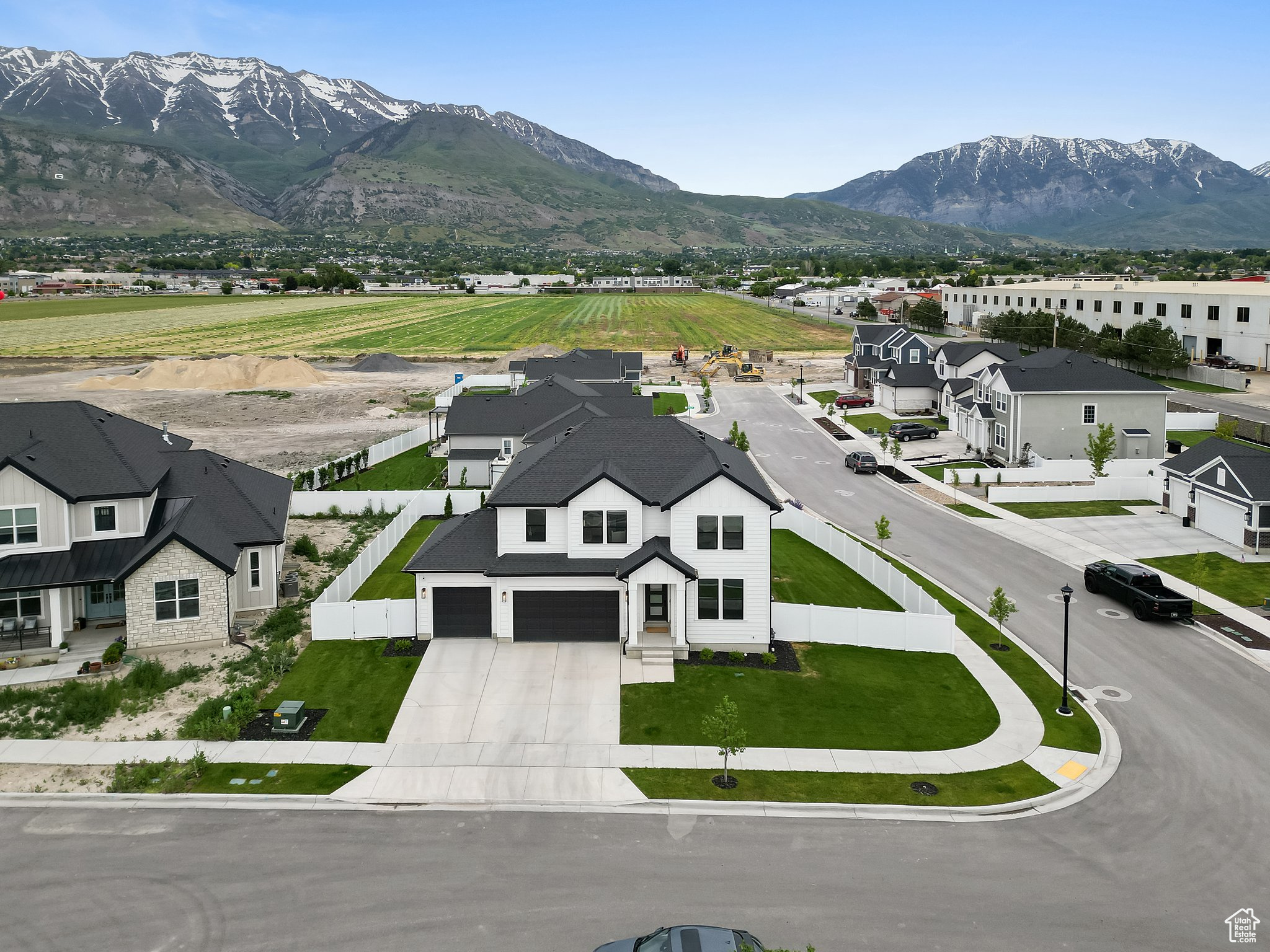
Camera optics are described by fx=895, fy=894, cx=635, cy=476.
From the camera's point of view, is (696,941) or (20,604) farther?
(20,604)

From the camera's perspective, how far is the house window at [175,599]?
3139 cm

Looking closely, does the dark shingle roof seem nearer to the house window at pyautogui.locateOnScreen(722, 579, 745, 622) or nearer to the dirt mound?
the house window at pyautogui.locateOnScreen(722, 579, 745, 622)

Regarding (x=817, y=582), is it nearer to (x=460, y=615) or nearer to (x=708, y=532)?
(x=708, y=532)

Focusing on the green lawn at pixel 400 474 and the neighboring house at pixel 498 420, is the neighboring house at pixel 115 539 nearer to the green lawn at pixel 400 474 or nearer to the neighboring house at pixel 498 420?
the neighboring house at pixel 498 420

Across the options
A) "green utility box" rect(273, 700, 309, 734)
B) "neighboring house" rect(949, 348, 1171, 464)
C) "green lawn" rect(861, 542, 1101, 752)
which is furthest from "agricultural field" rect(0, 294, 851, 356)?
"green utility box" rect(273, 700, 309, 734)

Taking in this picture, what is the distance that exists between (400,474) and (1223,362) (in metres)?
89.2

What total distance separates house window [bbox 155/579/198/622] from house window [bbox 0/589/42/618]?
13.1 ft

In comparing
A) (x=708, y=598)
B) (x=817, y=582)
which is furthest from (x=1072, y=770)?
(x=817, y=582)

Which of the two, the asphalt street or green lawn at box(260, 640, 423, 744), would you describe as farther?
green lawn at box(260, 640, 423, 744)

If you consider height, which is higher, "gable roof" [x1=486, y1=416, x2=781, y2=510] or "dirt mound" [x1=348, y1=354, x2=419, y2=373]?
"dirt mound" [x1=348, y1=354, x2=419, y2=373]

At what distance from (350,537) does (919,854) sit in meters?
34.0

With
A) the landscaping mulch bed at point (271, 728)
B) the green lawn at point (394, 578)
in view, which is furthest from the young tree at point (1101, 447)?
the landscaping mulch bed at point (271, 728)

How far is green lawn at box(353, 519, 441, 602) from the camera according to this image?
123 feet

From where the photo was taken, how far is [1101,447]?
55.1 metres
